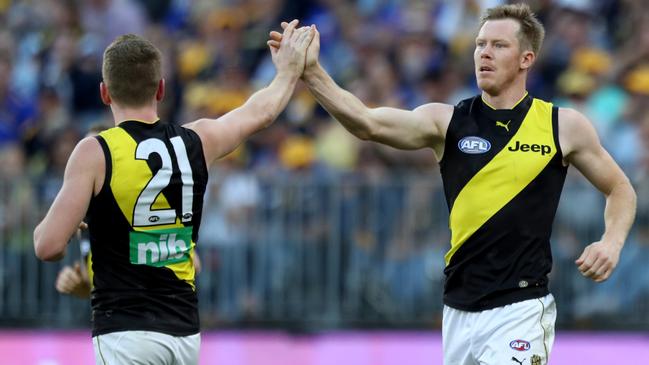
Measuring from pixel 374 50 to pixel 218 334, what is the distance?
384 centimetres

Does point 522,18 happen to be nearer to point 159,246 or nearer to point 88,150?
point 159,246

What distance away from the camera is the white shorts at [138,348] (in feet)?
20.0

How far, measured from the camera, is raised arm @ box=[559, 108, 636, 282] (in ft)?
23.0

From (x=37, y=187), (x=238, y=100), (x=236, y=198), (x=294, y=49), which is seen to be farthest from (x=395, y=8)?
(x=294, y=49)

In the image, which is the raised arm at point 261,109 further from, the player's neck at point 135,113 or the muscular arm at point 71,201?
the muscular arm at point 71,201

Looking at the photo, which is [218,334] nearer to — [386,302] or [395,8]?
[386,302]

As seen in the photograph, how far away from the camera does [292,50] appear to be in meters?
7.22

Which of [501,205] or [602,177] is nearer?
[501,205]

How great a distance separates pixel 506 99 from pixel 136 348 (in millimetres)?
2607

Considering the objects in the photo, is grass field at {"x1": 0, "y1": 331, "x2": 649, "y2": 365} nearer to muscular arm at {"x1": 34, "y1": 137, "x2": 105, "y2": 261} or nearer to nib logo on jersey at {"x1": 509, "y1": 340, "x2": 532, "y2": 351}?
nib logo on jersey at {"x1": 509, "y1": 340, "x2": 532, "y2": 351}

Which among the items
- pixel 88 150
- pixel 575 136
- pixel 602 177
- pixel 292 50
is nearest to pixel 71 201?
pixel 88 150

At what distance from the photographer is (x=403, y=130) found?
720 centimetres

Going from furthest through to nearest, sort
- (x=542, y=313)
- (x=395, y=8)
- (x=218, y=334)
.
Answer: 1. (x=395, y=8)
2. (x=218, y=334)
3. (x=542, y=313)

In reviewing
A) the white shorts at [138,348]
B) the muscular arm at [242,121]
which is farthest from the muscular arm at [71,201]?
the muscular arm at [242,121]
